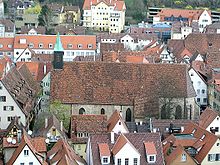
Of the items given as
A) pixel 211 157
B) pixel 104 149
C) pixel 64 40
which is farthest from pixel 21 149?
pixel 64 40

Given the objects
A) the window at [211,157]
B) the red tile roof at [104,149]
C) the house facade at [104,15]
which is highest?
the red tile roof at [104,149]

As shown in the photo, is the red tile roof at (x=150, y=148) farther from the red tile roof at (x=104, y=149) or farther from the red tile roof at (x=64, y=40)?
the red tile roof at (x=64, y=40)

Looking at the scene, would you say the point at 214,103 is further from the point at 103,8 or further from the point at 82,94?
the point at 103,8

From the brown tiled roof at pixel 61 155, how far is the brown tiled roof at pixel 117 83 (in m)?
15.0

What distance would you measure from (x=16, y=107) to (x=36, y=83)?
14588 mm

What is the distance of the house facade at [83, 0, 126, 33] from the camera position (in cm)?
14312

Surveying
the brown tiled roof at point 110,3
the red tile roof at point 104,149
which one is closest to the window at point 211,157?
the red tile roof at point 104,149

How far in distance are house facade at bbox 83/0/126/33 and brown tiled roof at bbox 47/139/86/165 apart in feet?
307

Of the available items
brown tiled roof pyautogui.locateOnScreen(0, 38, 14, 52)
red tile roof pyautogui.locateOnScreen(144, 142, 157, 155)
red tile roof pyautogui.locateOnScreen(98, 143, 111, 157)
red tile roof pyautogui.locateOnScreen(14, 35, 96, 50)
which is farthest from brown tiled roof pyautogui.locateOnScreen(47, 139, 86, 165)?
red tile roof pyautogui.locateOnScreen(14, 35, 96, 50)

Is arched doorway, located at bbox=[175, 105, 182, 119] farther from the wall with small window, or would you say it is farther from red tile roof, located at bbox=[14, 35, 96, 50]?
red tile roof, located at bbox=[14, 35, 96, 50]

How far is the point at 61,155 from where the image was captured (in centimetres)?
4828

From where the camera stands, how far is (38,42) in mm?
106125

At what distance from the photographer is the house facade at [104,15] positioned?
143 metres

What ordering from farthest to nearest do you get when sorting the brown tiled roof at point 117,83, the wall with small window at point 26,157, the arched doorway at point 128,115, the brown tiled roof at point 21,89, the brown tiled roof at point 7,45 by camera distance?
the brown tiled roof at point 7,45
the arched doorway at point 128,115
the brown tiled roof at point 117,83
the brown tiled roof at point 21,89
the wall with small window at point 26,157
